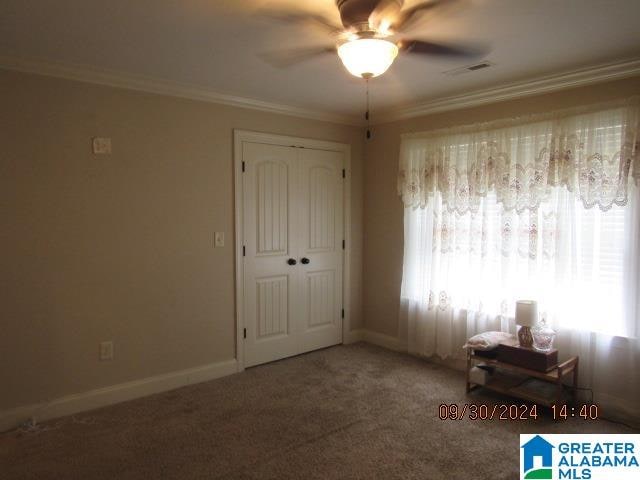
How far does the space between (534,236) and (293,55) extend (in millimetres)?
2177

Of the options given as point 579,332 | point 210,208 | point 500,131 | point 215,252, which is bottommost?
point 579,332

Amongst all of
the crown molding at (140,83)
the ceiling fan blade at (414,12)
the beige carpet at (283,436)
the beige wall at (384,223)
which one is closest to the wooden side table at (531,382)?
the beige carpet at (283,436)

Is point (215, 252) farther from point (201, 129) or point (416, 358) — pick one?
point (416, 358)

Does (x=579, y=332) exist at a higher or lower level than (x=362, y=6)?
lower

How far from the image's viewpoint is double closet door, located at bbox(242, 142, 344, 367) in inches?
156

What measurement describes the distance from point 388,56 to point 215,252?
2.24 meters

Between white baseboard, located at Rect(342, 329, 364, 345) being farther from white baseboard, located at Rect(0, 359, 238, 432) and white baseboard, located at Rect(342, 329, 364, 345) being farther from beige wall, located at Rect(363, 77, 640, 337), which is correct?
white baseboard, located at Rect(0, 359, 238, 432)

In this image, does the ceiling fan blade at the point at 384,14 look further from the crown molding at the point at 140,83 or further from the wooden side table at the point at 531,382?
the wooden side table at the point at 531,382

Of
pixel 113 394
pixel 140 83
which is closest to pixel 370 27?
pixel 140 83

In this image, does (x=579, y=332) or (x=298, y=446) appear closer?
(x=298, y=446)

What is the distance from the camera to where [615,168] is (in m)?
2.92

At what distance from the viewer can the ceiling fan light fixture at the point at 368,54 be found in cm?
205

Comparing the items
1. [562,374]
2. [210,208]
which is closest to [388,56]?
[210,208]

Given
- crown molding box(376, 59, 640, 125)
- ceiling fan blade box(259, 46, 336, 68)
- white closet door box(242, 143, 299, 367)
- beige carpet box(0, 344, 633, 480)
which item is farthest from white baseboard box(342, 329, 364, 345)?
ceiling fan blade box(259, 46, 336, 68)
